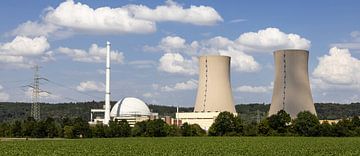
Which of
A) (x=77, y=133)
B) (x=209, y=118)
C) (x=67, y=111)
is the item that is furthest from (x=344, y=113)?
(x=77, y=133)

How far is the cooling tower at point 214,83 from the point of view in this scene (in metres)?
56.5

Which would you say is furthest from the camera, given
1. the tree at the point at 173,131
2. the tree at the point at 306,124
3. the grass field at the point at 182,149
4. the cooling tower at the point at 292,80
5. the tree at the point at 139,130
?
the tree at the point at 139,130

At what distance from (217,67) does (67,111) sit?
101 m

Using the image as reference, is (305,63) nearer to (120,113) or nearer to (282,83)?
(282,83)

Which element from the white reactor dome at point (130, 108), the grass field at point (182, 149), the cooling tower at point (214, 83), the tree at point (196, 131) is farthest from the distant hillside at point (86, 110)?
the grass field at point (182, 149)

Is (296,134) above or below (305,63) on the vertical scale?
below

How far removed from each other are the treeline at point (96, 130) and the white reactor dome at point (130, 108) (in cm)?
1673

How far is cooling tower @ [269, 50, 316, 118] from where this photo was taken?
5488cm

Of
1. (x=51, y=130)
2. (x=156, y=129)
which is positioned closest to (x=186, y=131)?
(x=156, y=129)

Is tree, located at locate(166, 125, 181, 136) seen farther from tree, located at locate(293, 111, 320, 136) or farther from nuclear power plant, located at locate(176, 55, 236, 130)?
tree, located at locate(293, 111, 320, 136)

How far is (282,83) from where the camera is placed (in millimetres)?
Answer: 56000

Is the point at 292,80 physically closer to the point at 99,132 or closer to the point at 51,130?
the point at 99,132

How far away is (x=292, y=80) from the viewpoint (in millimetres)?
55250

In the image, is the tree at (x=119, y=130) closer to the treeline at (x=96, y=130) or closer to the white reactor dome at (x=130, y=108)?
the treeline at (x=96, y=130)
